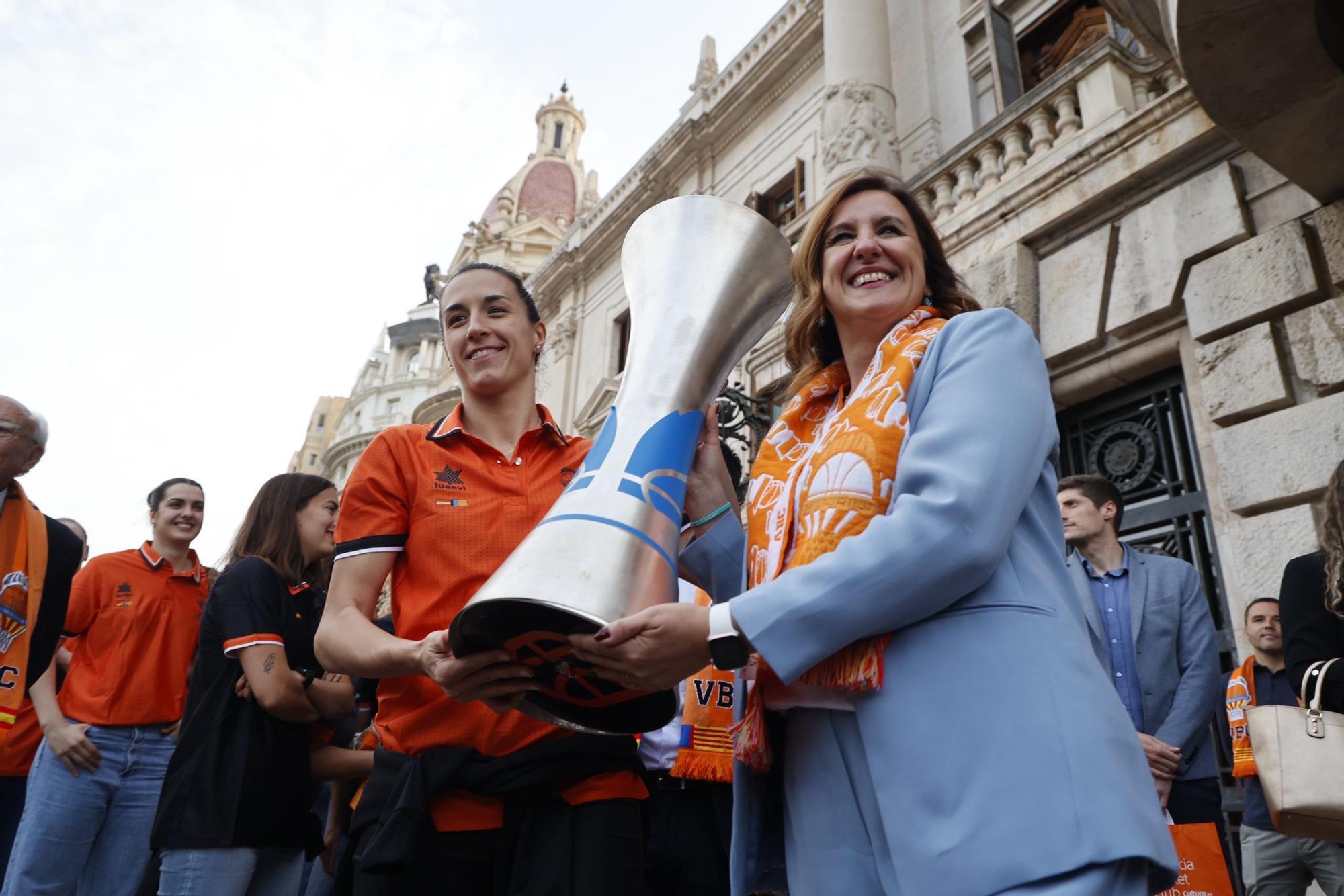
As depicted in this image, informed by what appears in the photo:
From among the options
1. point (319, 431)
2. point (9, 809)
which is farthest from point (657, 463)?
point (319, 431)

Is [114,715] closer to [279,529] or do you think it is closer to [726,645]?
[279,529]

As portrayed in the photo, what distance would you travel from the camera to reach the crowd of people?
3.76 ft

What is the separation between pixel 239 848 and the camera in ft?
8.77

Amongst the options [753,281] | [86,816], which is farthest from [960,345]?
[86,816]

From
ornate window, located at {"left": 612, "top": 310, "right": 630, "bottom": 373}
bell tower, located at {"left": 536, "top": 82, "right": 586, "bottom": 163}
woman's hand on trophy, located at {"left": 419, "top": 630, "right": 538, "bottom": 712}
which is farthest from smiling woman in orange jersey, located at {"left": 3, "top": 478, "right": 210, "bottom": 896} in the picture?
bell tower, located at {"left": 536, "top": 82, "right": 586, "bottom": 163}

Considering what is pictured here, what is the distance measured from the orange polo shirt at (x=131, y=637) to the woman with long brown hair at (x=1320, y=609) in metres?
3.72

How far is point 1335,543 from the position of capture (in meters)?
2.53

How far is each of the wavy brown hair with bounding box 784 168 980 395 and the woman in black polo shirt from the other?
1.90 meters

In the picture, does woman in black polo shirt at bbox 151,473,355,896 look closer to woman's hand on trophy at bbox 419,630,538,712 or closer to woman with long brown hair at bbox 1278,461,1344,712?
woman's hand on trophy at bbox 419,630,538,712

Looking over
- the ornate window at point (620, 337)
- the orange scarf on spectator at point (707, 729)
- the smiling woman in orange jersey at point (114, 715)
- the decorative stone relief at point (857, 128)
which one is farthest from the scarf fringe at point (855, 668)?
the ornate window at point (620, 337)

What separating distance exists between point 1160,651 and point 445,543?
2.96m

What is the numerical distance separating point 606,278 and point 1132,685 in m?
13.5

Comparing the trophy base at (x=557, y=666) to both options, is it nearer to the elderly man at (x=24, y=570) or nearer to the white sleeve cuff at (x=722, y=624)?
the white sleeve cuff at (x=722, y=624)

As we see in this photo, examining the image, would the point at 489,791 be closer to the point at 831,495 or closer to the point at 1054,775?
the point at 831,495
